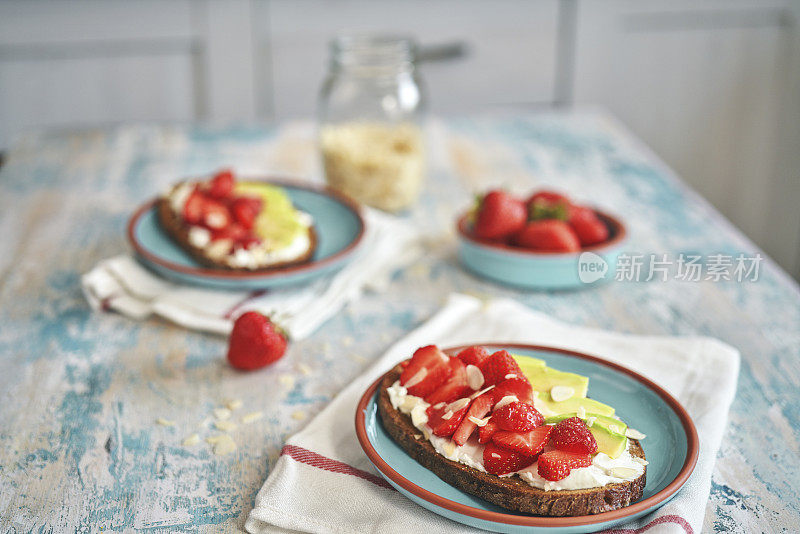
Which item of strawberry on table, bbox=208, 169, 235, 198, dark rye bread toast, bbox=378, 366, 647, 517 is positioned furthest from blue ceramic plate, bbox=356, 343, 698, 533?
strawberry on table, bbox=208, 169, 235, 198

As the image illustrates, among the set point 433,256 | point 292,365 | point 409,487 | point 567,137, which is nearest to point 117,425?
point 292,365

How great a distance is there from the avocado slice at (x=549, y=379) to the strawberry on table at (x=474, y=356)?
0.17 ft

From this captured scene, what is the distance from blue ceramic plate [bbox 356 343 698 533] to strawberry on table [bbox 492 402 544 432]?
8 cm

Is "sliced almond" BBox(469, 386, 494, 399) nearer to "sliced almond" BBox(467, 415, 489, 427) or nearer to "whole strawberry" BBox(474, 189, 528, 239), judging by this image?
"sliced almond" BBox(467, 415, 489, 427)

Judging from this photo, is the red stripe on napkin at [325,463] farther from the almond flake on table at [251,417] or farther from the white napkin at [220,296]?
the white napkin at [220,296]

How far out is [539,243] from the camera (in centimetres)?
125

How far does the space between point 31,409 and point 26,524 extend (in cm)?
23

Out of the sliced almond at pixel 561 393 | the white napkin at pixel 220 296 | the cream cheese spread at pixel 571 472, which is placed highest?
the sliced almond at pixel 561 393

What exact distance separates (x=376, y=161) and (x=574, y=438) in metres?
0.92

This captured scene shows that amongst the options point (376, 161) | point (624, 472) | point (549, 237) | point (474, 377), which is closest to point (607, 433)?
point (624, 472)

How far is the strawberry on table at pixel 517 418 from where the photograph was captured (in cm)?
74

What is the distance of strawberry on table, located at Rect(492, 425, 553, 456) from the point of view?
0.73 m

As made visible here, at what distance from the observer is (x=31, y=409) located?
0.95 m

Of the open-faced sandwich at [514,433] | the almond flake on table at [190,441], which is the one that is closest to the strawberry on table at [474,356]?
the open-faced sandwich at [514,433]
